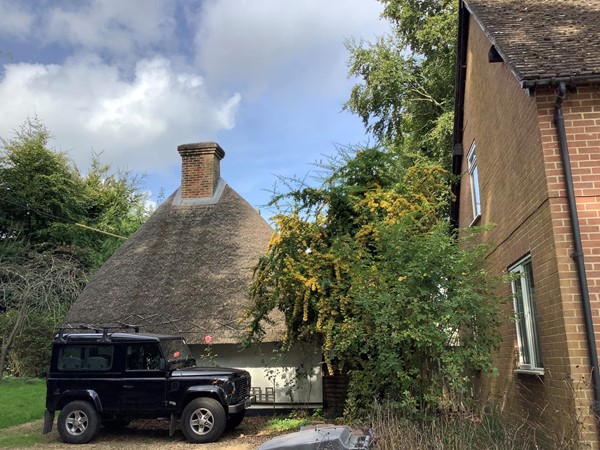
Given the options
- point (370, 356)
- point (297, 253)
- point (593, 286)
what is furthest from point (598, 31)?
point (297, 253)

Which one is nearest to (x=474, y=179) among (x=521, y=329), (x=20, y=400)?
(x=521, y=329)

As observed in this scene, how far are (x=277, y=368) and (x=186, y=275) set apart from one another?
346cm

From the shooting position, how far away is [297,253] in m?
10.2

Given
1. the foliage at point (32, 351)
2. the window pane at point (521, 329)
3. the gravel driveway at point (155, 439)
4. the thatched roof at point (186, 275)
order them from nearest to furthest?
the window pane at point (521, 329) → the gravel driveway at point (155, 439) → the thatched roof at point (186, 275) → the foliage at point (32, 351)

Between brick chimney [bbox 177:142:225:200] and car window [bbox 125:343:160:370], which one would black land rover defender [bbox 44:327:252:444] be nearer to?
car window [bbox 125:343:160:370]

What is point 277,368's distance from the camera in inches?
480

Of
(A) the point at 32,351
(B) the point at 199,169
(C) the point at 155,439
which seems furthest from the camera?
(A) the point at 32,351

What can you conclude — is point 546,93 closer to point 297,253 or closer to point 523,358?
point 523,358

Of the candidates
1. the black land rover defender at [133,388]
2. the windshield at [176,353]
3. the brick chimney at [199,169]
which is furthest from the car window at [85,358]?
the brick chimney at [199,169]

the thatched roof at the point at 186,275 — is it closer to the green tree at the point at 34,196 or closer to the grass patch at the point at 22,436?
the grass patch at the point at 22,436

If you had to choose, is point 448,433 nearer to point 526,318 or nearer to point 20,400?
point 526,318

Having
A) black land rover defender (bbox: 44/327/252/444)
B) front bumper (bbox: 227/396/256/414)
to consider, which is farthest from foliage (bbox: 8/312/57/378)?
front bumper (bbox: 227/396/256/414)

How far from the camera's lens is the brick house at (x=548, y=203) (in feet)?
18.3

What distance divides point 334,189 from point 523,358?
4.87 meters
